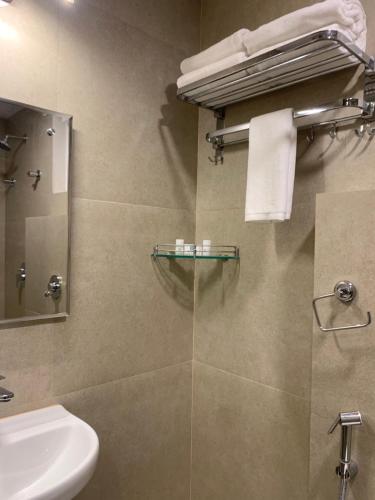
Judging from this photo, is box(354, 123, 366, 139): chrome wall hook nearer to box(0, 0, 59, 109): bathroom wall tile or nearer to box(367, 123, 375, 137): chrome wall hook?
box(367, 123, 375, 137): chrome wall hook

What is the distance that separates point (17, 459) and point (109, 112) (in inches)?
48.4

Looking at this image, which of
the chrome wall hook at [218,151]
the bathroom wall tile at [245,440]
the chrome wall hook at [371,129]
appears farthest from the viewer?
the chrome wall hook at [218,151]

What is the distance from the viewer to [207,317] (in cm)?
173

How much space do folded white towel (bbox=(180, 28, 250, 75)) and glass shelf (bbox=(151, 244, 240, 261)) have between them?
28.2 inches

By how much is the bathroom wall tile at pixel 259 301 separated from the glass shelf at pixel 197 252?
3 centimetres

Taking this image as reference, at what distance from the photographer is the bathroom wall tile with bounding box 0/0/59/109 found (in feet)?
3.88

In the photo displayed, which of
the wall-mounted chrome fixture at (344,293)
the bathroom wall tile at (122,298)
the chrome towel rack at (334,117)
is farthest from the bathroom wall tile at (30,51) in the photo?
the wall-mounted chrome fixture at (344,293)

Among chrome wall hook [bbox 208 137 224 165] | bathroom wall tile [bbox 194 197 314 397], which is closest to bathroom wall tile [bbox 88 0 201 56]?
chrome wall hook [bbox 208 137 224 165]

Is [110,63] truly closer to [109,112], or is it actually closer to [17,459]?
[109,112]

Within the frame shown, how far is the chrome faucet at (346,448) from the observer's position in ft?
3.59

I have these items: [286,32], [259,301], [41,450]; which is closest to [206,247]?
[259,301]

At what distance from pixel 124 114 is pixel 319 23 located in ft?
2.52

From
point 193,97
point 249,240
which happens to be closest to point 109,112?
point 193,97

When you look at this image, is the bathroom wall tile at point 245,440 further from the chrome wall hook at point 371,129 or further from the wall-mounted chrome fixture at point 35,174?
the wall-mounted chrome fixture at point 35,174
